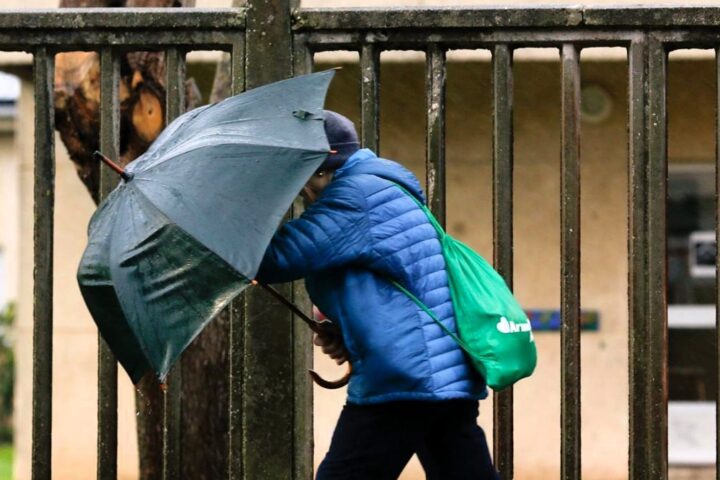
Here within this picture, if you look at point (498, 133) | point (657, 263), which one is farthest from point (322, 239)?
point (657, 263)

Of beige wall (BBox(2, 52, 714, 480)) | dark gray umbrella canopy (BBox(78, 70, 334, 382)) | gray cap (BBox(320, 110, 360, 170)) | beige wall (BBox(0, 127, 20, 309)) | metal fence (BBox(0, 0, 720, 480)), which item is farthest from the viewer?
beige wall (BBox(0, 127, 20, 309))

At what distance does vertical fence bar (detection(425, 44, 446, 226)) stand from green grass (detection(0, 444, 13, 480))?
397 inches

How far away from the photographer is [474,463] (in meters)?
4.05

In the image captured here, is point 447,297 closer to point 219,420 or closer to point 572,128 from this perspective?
point 572,128

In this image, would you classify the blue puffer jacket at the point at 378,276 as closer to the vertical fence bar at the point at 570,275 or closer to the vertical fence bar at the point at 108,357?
the vertical fence bar at the point at 570,275

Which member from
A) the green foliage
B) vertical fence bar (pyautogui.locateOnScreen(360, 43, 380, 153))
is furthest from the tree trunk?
the green foliage

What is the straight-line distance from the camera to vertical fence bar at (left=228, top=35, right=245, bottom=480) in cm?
455

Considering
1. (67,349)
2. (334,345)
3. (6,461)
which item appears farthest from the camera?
(6,461)

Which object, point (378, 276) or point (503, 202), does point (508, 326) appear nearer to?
point (378, 276)

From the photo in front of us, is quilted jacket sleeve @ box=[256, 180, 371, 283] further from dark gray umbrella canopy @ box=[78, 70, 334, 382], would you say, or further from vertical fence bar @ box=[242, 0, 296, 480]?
vertical fence bar @ box=[242, 0, 296, 480]

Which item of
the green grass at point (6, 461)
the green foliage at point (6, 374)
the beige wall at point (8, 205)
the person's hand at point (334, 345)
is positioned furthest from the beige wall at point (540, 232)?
the beige wall at point (8, 205)

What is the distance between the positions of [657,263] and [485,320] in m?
0.89

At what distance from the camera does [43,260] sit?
15.3 feet

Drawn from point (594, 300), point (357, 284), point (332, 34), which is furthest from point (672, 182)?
point (357, 284)
